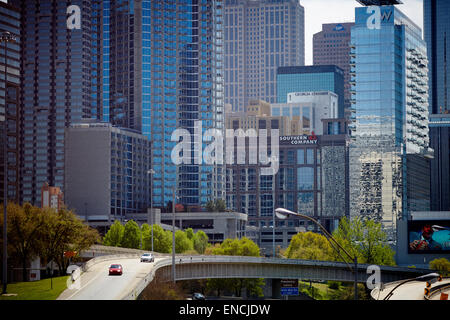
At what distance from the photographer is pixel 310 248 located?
178 m

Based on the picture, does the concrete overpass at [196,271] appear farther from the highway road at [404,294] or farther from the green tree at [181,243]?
the green tree at [181,243]

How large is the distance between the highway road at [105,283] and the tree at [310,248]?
8347cm

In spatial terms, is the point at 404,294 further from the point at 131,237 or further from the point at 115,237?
the point at 115,237

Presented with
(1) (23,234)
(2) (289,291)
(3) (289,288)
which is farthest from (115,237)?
(1) (23,234)

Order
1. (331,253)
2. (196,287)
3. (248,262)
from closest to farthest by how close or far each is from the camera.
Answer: (248,262) < (196,287) < (331,253)

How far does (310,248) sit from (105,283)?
113 m

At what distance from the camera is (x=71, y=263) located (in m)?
115

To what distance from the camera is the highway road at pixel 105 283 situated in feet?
184

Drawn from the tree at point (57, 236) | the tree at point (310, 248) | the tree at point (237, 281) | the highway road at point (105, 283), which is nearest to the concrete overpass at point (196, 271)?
the highway road at point (105, 283)

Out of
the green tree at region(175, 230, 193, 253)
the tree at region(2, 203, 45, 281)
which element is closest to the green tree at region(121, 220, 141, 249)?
the green tree at region(175, 230, 193, 253)

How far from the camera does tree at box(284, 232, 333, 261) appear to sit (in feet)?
570
